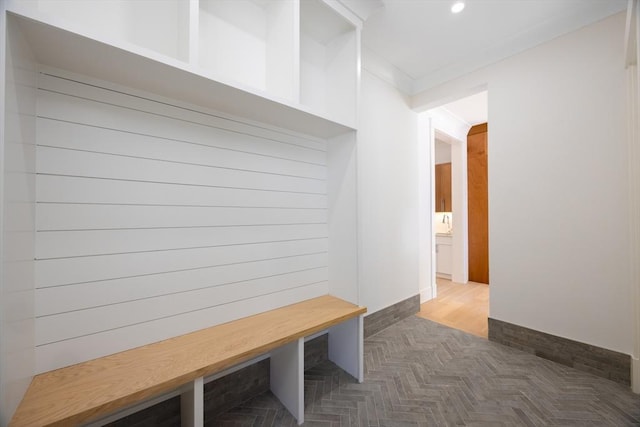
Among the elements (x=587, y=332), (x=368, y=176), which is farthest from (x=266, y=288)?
(x=587, y=332)

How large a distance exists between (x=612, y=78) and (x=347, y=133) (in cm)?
215

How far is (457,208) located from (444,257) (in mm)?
1066

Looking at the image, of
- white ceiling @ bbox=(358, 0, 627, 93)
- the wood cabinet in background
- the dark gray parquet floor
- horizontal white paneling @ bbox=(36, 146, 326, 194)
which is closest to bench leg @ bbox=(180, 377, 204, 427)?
the dark gray parquet floor

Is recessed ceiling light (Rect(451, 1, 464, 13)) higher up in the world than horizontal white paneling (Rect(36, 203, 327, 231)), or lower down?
higher up

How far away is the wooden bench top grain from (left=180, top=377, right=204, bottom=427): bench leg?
8cm

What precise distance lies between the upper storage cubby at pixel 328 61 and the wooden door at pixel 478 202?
4048 millimetres

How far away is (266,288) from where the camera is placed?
1.88 meters

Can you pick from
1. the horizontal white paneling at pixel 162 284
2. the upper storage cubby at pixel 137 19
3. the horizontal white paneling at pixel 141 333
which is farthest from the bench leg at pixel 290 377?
the upper storage cubby at pixel 137 19

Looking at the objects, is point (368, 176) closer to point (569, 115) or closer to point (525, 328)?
point (569, 115)

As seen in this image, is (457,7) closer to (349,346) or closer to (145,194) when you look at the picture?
(145,194)

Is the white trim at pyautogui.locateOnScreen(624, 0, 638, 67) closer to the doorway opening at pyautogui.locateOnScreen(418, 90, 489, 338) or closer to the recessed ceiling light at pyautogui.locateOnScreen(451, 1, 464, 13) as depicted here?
the recessed ceiling light at pyautogui.locateOnScreen(451, 1, 464, 13)

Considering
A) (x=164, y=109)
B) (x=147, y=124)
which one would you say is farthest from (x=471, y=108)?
(x=147, y=124)

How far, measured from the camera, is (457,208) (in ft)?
15.8

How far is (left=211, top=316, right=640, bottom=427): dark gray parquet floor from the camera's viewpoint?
1.60m
